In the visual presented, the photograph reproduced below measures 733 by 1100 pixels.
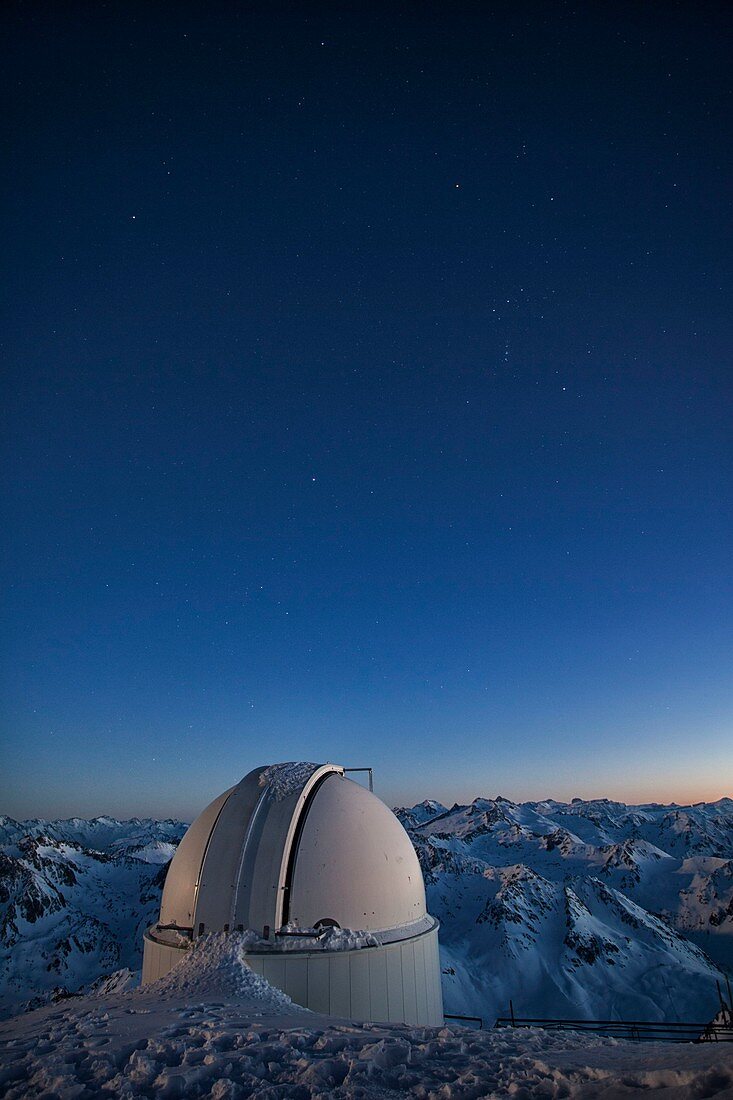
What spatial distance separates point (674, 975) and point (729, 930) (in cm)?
6560

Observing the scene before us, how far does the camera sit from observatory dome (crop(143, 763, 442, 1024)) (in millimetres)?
9547

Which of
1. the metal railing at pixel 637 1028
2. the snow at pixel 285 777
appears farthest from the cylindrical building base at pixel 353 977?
the snow at pixel 285 777

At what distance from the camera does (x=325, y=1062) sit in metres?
4.38

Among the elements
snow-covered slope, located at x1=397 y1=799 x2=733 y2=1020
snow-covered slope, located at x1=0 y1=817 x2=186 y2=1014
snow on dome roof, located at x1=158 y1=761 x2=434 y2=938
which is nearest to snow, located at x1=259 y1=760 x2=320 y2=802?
snow on dome roof, located at x1=158 y1=761 x2=434 y2=938

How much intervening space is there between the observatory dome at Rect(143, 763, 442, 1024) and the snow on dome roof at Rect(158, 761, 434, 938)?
0.06 ft

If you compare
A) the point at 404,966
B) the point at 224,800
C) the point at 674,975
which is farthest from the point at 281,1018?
the point at 674,975

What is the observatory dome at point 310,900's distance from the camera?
9.55 m

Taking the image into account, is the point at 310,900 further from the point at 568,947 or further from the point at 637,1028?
the point at 568,947

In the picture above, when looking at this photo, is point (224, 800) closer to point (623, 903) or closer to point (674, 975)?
point (674, 975)

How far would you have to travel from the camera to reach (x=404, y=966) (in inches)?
408

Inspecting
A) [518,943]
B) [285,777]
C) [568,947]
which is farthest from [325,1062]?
[568,947]

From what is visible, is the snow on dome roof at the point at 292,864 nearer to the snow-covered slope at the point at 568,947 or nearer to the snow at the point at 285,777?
the snow at the point at 285,777

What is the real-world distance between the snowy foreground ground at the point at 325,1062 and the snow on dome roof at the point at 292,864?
3945mm

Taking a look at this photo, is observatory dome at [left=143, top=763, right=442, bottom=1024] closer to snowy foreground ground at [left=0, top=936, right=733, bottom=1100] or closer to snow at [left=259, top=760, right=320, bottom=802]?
snow at [left=259, top=760, right=320, bottom=802]
